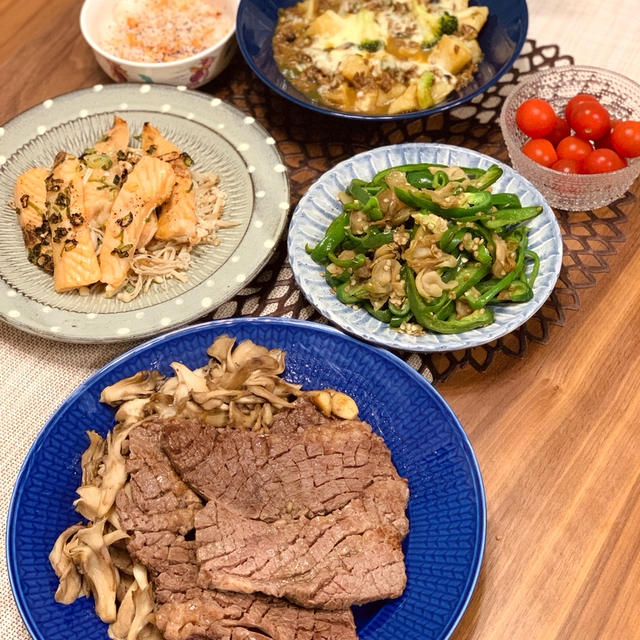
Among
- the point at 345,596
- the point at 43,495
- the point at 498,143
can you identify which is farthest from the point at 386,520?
the point at 498,143

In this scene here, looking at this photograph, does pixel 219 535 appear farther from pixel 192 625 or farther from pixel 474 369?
pixel 474 369

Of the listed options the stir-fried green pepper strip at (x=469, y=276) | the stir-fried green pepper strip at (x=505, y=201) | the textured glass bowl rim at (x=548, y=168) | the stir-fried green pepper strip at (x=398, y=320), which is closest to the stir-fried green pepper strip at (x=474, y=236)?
the stir-fried green pepper strip at (x=469, y=276)

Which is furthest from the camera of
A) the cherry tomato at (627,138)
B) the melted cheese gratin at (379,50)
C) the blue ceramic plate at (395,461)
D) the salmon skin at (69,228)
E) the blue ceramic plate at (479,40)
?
the melted cheese gratin at (379,50)

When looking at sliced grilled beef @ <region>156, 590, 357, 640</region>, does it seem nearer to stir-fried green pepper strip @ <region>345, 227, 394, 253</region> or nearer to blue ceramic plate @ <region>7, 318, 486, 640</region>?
blue ceramic plate @ <region>7, 318, 486, 640</region>

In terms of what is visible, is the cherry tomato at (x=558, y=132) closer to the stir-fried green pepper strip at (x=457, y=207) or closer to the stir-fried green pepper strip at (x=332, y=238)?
the stir-fried green pepper strip at (x=457, y=207)

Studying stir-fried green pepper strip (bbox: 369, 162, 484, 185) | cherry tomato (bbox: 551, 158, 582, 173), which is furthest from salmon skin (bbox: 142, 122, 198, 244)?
cherry tomato (bbox: 551, 158, 582, 173)
